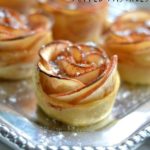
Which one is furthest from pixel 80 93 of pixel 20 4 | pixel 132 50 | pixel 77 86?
pixel 20 4

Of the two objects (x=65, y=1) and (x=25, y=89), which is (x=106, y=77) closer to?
(x=25, y=89)

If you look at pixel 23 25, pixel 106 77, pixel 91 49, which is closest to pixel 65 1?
pixel 23 25

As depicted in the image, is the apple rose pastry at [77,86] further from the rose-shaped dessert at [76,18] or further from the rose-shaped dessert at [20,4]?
the rose-shaped dessert at [20,4]

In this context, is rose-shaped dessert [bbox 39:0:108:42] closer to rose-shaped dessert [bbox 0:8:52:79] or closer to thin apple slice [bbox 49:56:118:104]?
rose-shaped dessert [bbox 0:8:52:79]

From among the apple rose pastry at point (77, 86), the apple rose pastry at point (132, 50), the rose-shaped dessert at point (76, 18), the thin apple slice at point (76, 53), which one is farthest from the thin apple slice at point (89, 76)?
the rose-shaped dessert at point (76, 18)

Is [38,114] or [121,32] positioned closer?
[38,114]
